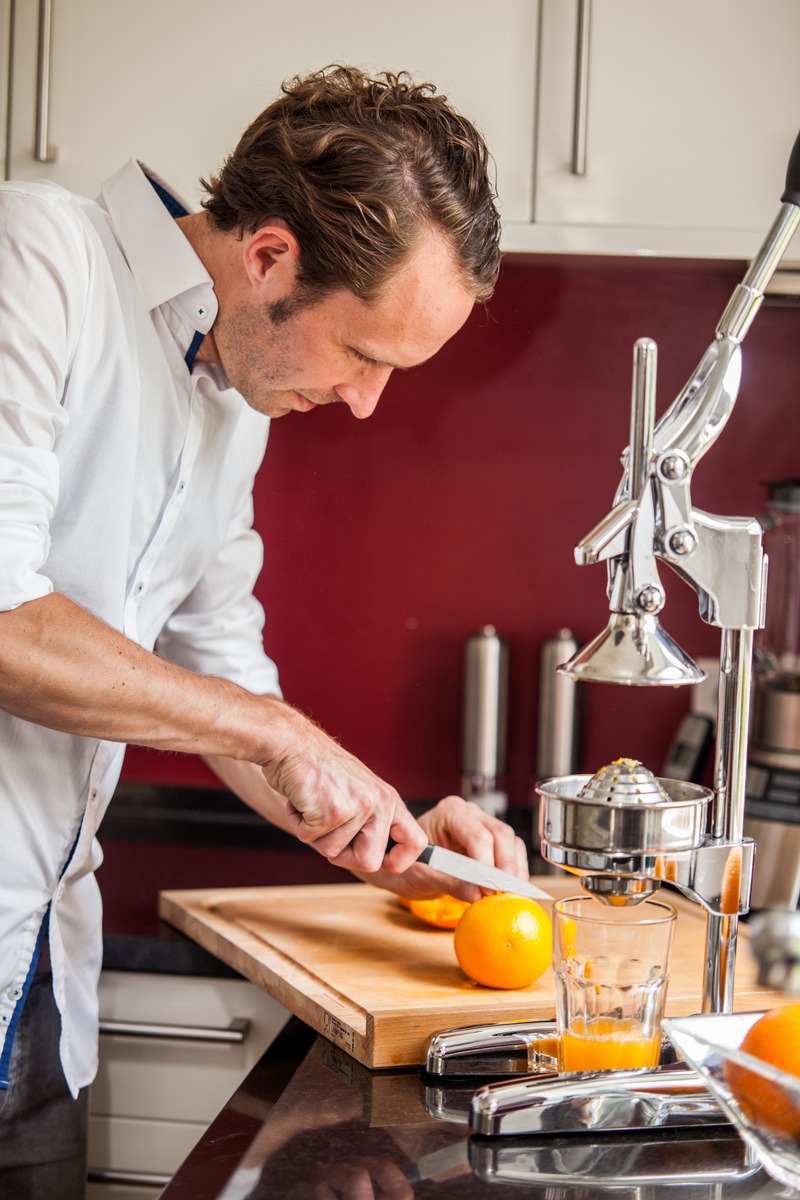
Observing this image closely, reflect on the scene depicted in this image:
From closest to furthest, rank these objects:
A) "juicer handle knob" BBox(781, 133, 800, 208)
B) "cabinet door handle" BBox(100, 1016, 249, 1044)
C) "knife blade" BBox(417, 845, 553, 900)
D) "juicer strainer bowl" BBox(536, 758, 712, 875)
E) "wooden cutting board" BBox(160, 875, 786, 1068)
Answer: "juicer strainer bowl" BBox(536, 758, 712, 875) → "juicer handle knob" BBox(781, 133, 800, 208) → "wooden cutting board" BBox(160, 875, 786, 1068) → "knife blade" BBox(417, 845, 553, 900) → "cabinet door handle" BBox(100, 1016, 249, 1044)

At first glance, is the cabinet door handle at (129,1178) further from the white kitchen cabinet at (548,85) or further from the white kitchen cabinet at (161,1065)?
the white kitchen cabinet at (548,85)

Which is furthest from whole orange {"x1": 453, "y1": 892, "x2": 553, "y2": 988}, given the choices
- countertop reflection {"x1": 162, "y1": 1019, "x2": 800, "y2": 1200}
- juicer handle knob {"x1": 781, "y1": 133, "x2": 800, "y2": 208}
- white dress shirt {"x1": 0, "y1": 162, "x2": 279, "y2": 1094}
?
juicer handle knob {"x1": 781, "y1": 133, "x2": 800, "y2": 208}

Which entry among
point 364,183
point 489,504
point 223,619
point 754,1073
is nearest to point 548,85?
point 364,183

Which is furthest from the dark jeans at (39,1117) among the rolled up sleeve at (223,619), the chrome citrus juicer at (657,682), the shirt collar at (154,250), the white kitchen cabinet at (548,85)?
the white kitchen cabinet at (548,85)

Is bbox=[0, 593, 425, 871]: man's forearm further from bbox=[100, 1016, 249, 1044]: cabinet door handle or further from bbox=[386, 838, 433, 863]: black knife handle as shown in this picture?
bbox=[100, 1016, 249, 1044]: cabinet door handle

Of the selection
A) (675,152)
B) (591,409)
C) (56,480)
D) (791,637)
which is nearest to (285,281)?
(56,480)

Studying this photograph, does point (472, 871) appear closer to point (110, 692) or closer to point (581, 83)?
point (110, 692)

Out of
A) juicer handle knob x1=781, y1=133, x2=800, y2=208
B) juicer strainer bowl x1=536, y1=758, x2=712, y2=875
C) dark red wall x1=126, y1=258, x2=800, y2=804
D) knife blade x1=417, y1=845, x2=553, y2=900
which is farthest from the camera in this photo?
dark red wall x1=126, y1=258, x2=800, y2=804

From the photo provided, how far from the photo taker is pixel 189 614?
1.56 meters

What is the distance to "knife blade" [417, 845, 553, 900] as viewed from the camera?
3.97 ft

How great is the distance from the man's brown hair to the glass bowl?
69 cm

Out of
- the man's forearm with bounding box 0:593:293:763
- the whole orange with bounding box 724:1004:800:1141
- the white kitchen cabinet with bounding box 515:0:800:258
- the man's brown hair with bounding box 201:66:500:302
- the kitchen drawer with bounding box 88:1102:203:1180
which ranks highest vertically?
the white kitchen cabinet with bounding box 515:0:800:258

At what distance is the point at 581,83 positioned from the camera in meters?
1.57

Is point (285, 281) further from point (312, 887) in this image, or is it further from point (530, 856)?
point (530, 856)
